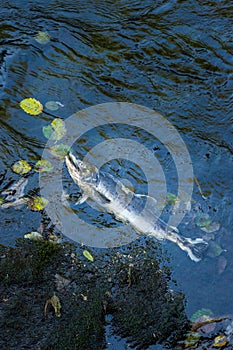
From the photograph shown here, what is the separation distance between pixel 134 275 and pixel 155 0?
466 centimetres

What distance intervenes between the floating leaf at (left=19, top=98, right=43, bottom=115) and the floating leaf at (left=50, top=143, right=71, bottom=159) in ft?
2.04

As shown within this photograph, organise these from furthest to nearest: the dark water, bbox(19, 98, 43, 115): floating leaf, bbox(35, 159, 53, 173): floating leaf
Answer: bbox(19, 98, 43, 115): floating leaf
bbox(35, 159, 53, 173): floating leaf
the dark water

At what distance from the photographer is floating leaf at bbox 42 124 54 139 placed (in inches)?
264

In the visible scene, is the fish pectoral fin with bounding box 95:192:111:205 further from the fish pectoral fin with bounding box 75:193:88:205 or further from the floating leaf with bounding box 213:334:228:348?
the floating leaf with bounding box 213:334:228:348

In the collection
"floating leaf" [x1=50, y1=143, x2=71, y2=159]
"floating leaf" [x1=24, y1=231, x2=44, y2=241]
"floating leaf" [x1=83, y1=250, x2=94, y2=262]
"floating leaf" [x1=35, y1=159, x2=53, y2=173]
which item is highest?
"floating leaf" [x1=50, y1=143, x2=71, y2=159]

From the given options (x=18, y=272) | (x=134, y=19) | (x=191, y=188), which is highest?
(x=134, y=19)

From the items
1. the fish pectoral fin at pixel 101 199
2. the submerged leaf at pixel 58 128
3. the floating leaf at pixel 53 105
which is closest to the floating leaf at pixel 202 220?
the fish pectoral fin at pixel 101 199

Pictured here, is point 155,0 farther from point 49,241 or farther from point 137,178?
point 49,241

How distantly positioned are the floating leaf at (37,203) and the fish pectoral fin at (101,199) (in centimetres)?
57

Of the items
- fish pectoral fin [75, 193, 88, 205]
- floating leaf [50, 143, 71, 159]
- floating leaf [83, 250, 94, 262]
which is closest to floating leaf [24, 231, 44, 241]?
floating leaf [83, 250, 94, 262]

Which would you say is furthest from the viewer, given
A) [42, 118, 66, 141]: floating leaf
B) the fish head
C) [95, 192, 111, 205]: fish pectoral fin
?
[42, 118, 66, 141]: floating leaf

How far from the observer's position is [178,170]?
654cm

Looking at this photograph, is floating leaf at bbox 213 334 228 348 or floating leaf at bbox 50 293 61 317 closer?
floating leaf at bbox 50 293 61 317

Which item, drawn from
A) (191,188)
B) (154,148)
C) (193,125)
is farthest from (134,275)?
(193,125)
